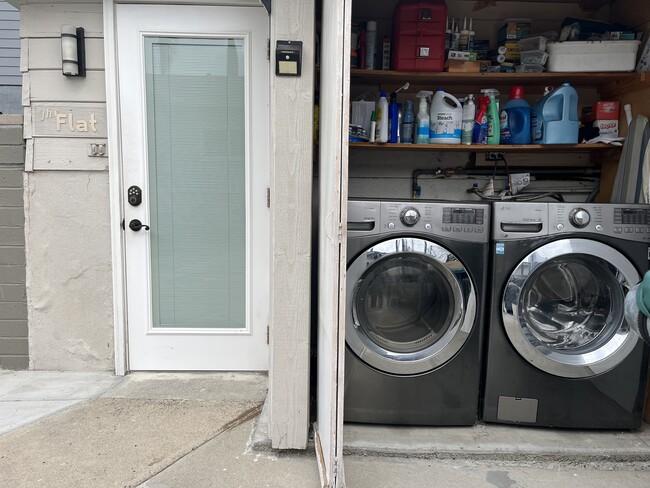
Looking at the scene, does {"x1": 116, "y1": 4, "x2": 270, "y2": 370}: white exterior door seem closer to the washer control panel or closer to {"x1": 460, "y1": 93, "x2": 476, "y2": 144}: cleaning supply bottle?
the washer control panel

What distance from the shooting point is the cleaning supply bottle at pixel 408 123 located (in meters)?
2.51

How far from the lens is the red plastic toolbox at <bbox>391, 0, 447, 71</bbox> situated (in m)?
2.33

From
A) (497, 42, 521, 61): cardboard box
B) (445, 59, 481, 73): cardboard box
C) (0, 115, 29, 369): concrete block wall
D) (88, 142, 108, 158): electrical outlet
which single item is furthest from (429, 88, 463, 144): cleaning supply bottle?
(0, 115, 29, 369): concrete block wall

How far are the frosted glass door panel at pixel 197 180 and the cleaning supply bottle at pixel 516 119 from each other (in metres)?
1.55

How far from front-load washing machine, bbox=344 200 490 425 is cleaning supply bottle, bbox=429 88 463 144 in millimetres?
670

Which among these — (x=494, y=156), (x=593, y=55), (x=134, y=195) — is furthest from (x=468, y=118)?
(x=134, y=195)

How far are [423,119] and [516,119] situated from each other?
1.85ft

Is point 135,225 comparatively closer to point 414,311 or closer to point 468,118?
point 414,311

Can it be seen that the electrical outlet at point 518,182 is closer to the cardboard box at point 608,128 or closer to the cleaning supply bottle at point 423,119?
the cardboard box at point 608,128

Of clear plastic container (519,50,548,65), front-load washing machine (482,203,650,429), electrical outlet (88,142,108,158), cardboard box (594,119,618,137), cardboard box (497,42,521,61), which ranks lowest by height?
front-load washing machine (482,203,650,429)

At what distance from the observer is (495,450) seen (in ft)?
6.16

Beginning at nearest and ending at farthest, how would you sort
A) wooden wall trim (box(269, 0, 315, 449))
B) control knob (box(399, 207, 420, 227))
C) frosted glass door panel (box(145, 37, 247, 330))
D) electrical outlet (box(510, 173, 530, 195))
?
wooden wall trim (box(269, 0, 315, 449)) < control knob (box(399, 207, 420, 227)) < frosted glass door panel (box(145, 37, 247, 330)) < electrical outlet (box(510, 173, 530, 195))

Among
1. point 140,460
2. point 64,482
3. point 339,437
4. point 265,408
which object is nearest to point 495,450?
point 339,437

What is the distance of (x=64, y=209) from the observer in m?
2.49
